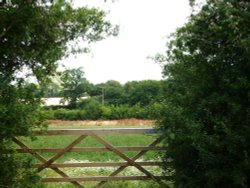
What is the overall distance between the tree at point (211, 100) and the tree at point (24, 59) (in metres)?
2.55

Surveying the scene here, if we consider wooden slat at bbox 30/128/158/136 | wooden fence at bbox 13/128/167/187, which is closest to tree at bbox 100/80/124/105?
wooden fence at bbox 13/128/167/187

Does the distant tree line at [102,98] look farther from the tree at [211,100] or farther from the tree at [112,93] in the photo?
the tree at [211,100]

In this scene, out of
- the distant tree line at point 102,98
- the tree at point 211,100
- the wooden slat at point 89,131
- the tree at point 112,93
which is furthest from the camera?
the tree at point 112,93

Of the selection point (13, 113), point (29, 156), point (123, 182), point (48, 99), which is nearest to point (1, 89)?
point (13, 113)

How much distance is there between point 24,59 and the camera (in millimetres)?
8367

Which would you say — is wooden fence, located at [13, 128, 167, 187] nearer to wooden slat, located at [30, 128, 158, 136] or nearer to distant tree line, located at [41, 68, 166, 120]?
wooden slat, located at [30, 128, 158, 136]

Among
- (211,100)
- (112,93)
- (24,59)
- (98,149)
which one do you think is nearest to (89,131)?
(98,149)

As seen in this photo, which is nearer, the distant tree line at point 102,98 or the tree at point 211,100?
the tree at point 211,100

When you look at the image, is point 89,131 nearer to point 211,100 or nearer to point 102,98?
point 211,100

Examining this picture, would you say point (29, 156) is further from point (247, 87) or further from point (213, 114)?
point (247, 87)

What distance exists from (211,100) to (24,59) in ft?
12.9

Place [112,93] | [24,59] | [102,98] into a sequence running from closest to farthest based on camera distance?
[24,59] → [112,93] → [102,98]

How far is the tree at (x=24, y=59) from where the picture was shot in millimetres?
7512

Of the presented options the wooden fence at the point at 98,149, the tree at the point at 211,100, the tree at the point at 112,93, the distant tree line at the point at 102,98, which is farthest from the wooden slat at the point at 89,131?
the tree at the point at 112,93
